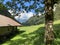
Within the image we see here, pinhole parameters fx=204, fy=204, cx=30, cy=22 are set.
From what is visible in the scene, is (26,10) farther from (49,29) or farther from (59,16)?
(59,16)

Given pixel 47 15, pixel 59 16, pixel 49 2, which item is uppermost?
pixel 49 2

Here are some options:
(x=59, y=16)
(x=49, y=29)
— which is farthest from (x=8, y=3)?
Answer: (x=59, y=16)

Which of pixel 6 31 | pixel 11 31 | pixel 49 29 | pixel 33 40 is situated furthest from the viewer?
pixel 11 31

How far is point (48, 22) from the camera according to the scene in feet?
50.8

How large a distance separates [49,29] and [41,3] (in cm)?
309

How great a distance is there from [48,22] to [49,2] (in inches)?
60.5

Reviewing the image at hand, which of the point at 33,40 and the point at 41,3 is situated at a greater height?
the point at 41,3

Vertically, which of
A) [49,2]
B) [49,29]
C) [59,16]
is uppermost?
[49,2]

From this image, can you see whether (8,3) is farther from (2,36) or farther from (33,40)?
(2,36)

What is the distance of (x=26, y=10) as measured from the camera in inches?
677

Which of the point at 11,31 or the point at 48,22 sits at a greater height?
the point at 48,22

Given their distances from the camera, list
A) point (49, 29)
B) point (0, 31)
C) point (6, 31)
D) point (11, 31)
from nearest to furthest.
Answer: point (49, 29), point (0, 31), point (6, 31), point (11, 31)

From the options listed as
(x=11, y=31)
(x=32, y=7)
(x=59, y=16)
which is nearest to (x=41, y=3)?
(x=32, y=7)

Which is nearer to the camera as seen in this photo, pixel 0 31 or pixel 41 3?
pixel 41 3
